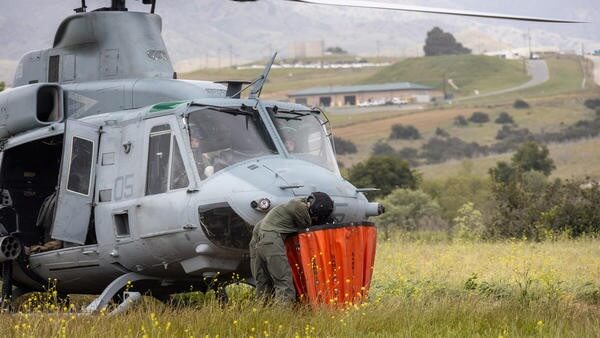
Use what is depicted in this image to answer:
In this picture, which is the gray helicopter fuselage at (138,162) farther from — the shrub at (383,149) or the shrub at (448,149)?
the shrub at (383,149)

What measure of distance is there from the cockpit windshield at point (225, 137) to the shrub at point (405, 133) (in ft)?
343

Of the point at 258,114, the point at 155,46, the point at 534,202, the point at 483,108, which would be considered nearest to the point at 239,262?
the point at 258,114

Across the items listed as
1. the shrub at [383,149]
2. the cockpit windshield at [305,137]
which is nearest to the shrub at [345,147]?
the shrub at [383,149]

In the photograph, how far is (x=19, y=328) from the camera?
445 inches

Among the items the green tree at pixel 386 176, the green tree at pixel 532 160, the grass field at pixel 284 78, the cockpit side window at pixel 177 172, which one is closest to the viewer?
the cockpit side window at pixel 177 172

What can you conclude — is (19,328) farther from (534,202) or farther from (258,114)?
(534,202)

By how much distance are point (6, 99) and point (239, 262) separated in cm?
420

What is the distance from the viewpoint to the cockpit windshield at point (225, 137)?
1342 centimetres

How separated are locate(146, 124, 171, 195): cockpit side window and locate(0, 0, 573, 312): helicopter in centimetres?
2

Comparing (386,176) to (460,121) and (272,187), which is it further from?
(460,121)

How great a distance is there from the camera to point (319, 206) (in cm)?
1242

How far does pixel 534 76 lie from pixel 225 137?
538 feet

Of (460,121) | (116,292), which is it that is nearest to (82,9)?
(116,292)

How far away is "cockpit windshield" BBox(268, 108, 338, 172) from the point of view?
14.2m
